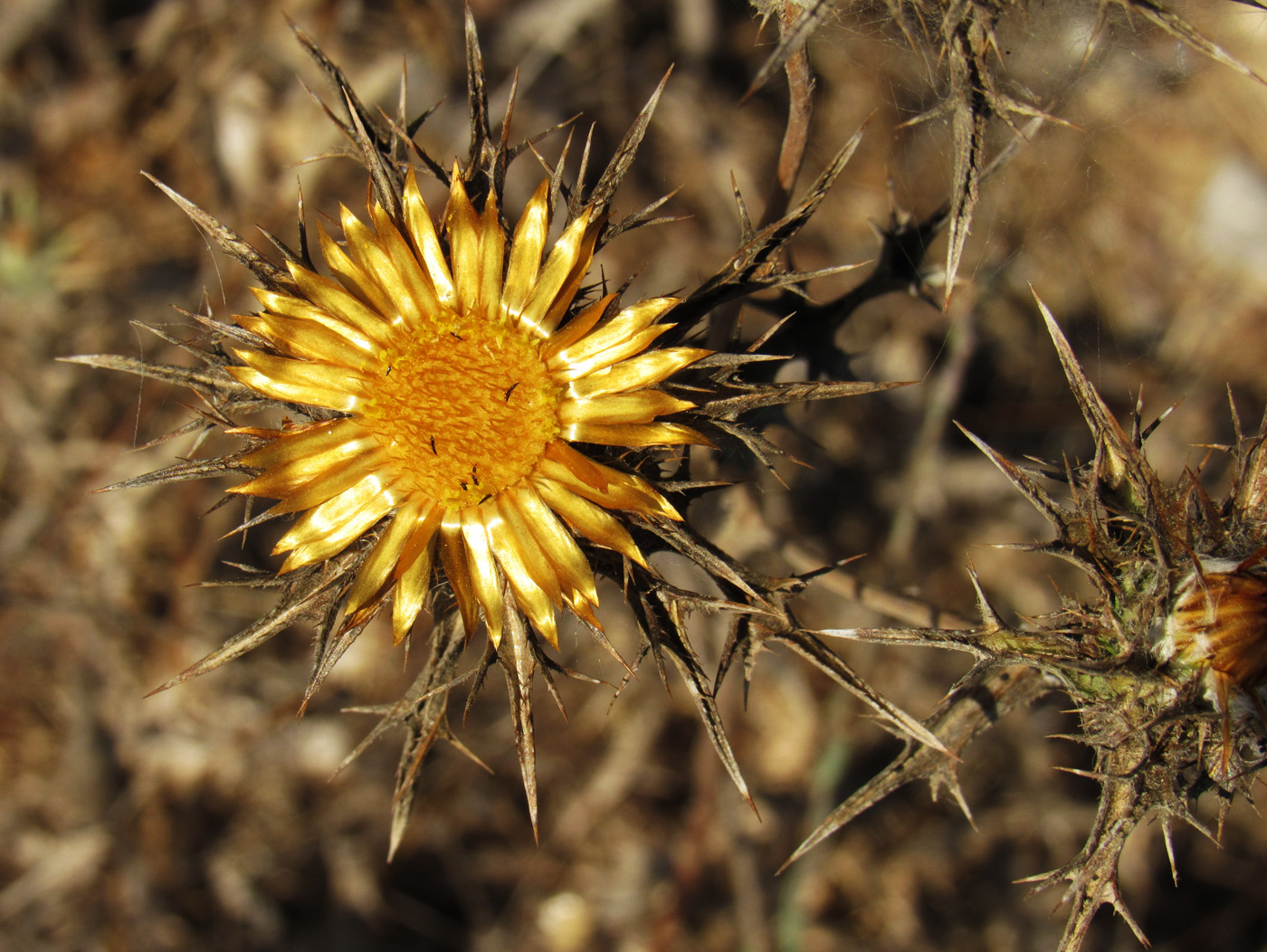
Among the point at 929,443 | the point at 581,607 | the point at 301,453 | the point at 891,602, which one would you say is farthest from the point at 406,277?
the point at 929,443

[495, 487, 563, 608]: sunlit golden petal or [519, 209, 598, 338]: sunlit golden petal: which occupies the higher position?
[519, 209, 598, 338]: sunlit golden petal

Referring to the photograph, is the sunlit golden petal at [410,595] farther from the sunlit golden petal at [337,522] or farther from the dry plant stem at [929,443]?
the dry plant stem at [929,443]

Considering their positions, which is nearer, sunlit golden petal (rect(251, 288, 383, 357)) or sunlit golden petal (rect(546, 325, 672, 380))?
sunlit golden petal (rect(546, 325, 672, 380))

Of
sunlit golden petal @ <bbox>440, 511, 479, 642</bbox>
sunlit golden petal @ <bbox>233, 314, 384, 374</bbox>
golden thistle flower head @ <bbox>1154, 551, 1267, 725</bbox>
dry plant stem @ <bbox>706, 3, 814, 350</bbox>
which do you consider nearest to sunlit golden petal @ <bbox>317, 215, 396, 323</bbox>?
sunlit golden petal @ <bbox>233, 314, 384, 374</bbox>

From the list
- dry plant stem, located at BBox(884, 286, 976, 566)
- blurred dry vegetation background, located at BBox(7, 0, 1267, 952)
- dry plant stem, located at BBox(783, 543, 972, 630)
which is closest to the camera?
dry plant stem, located at BBox(783, 543, 972, 630)

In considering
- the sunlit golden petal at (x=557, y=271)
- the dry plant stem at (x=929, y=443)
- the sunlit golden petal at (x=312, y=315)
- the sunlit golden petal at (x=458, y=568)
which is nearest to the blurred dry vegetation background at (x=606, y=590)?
the dry plant stem at (x=929, y=443)

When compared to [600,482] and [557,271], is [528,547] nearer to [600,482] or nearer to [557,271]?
[600,482]

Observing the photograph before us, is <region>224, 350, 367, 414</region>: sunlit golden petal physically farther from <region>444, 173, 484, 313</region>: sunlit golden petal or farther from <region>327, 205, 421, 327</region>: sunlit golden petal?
<region>444, 173, 484, 313</region>: sunlit golden petal
